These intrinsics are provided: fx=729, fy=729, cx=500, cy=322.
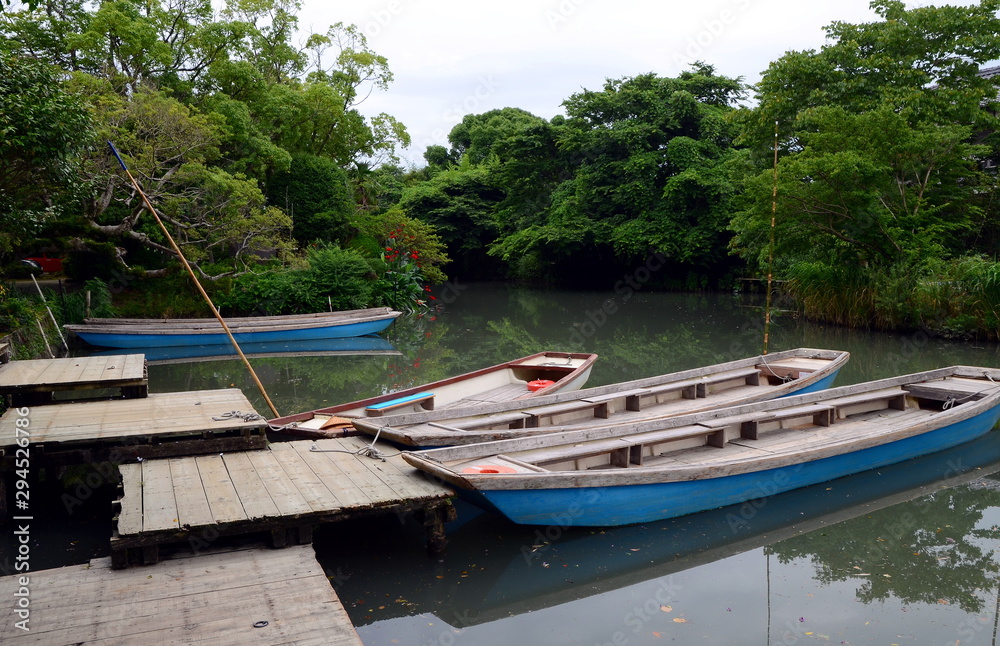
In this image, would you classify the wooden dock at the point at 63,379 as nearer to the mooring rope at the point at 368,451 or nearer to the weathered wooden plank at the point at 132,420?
the weathered wooden plank at the point at 132,420

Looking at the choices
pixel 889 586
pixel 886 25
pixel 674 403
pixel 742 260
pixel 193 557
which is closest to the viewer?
pixel 193 557

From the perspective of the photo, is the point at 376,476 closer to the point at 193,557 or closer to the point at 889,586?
the point at 193,557

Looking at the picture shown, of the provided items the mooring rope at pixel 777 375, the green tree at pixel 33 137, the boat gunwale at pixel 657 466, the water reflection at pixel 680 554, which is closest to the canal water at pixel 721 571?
the water reflection at pixel 680 554

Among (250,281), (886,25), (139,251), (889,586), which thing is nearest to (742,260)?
(886,25)

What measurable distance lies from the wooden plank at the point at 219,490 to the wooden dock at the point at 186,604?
0.74 ft

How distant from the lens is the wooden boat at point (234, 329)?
1327 cm

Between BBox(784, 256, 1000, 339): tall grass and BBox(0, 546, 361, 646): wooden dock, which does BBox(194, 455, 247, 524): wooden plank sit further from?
BBox(784, 256, 1000, 339): tall grass

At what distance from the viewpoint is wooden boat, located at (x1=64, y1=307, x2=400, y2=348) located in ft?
43.5

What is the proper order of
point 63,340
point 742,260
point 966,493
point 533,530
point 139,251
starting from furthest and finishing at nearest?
point 742,260 < point 139,251 < point 63,340 < point 966,493 < point 533,530

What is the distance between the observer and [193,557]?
12.4ft

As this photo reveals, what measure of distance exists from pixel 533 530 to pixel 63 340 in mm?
10742

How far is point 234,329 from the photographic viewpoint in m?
14.2

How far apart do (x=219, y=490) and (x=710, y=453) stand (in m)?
3.66

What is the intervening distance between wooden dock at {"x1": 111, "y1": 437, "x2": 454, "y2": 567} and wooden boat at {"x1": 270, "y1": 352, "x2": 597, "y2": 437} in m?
0.71
